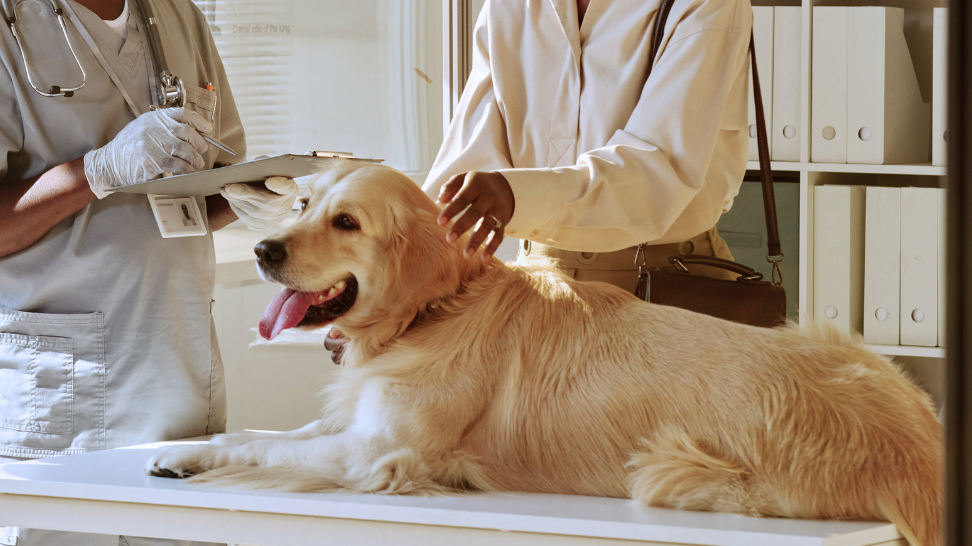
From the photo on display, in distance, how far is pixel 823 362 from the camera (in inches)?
40.3

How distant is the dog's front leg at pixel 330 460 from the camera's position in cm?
102

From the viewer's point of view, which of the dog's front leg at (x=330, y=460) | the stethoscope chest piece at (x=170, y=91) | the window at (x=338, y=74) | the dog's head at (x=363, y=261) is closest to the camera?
the dog's front leg at (x=330, y=460)

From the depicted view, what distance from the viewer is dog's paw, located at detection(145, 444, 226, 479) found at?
1104 millimetres

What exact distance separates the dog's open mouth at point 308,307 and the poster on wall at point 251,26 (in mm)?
2133

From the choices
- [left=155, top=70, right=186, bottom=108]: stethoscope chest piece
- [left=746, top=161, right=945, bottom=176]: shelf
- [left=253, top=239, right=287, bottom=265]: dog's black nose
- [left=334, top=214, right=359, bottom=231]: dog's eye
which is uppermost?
[left=155, top=70, right=186, bottom=108]: stethoscope chest piece

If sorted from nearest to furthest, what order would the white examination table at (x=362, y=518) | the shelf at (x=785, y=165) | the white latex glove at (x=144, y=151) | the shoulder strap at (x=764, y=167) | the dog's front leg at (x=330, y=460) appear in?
the white examination table at (x=362, y=518), the dog's front leg at (x=330, y=460), the shoulder strap at (x=764, y=167), the white latex glove at (x=144, y=151), the shelf at (x=785, y=165)

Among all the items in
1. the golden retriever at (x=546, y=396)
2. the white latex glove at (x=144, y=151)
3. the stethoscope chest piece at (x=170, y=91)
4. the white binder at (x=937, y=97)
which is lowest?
the golden retriever at (x=546, y=396)

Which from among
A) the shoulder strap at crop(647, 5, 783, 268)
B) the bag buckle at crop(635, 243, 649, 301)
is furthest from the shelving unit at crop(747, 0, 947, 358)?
the bag buckle at crop(635, 243, 649, 301)

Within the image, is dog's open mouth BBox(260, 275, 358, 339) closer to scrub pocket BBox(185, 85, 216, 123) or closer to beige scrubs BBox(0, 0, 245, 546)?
beige scrubs BBox(0, 0, 245, 546)

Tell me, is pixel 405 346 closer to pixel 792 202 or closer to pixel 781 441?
pixel 781 441

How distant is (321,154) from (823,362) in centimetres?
80

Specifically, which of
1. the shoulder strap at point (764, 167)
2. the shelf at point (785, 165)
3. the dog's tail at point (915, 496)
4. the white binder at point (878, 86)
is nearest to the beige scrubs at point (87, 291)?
the shoulder strap at point (764, 167)

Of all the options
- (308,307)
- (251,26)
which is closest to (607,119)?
(308,307)

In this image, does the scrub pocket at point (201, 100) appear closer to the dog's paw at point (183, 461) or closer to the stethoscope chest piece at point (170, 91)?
the stethoscope chest piece at point (170, 91)
